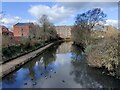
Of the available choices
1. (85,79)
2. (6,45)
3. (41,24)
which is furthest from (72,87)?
(41,24)

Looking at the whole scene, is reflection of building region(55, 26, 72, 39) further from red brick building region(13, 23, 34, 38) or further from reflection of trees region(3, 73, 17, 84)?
reflection of trees region(3, 73, 17, 84)

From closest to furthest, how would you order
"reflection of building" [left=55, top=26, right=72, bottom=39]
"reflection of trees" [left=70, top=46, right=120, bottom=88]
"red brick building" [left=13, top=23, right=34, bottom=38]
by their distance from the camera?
"reflection of trees" [left=70, top=46, right=120, bottom=88] < "red brick building" [left=13, top=23, right=34, bottom=38] < "reflection of building" [left=55, top=26, right=72, bottom=39]

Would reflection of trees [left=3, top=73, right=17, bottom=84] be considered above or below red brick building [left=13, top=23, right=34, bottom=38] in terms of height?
below

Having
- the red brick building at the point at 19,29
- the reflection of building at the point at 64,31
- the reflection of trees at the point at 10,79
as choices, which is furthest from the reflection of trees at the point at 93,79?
the reflection of building at the point at 64,31

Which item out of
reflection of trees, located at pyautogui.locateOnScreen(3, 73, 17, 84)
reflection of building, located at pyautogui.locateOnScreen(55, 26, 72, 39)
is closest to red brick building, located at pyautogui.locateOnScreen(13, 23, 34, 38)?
reflection of building, located at pyautogui.locateOnScreen(55, 26, 72, 39)

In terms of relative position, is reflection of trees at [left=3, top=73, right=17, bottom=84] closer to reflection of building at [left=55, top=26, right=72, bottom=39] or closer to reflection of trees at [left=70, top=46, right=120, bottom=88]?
reflection of trees at [left=70, top=46, right=120, bottom=88]

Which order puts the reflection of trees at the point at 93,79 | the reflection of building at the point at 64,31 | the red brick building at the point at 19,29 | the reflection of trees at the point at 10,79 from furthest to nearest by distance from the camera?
the reflection of building at the point at 64,31, the red brick building at the point at 19,29, the reflection of trees at the point at 10,79, the reflection of trees at the point at 93,79

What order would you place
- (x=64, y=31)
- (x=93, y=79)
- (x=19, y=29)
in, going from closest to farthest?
(x=93, y=79), (x=19, y=29), (x=64, y=31)

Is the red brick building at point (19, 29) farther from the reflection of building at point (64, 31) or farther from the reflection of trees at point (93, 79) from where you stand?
the reflection of trees at point (93, 79)

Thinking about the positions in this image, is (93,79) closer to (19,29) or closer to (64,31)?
(19,29)

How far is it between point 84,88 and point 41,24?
46336mm

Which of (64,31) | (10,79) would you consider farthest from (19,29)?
(10,79)

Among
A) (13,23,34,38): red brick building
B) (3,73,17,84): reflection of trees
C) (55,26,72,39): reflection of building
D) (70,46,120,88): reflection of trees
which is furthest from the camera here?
(55,26,72,39): reflection of building

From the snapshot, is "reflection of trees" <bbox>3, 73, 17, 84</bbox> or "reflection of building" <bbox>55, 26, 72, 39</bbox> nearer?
"reflection of trees" <bbox>3, 73, 17, 84</bbox>
